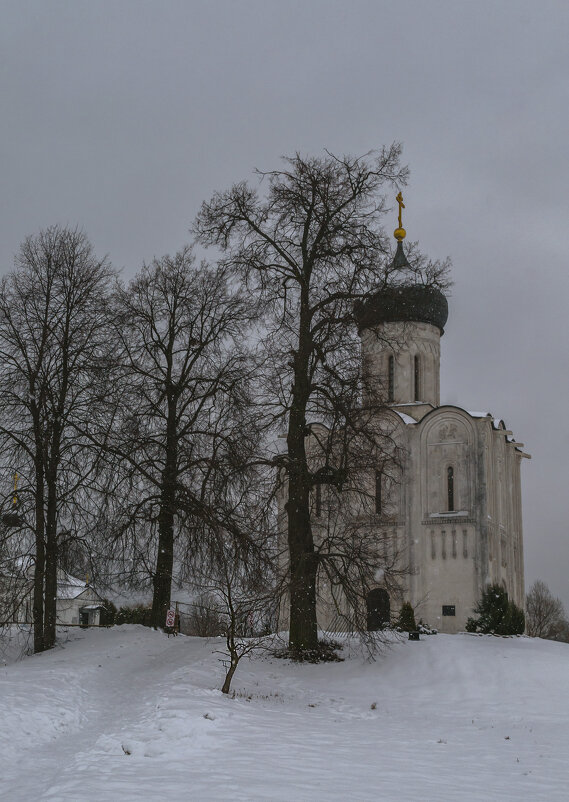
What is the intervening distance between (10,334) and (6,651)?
6980mm

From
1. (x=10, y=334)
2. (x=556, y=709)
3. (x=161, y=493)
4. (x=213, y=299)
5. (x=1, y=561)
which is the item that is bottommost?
(x=556, y=709)

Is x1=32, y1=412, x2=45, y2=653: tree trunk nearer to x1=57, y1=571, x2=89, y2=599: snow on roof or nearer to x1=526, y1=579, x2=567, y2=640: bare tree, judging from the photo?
x1=57, y1=571, x2=89, y2=599: snow on roof

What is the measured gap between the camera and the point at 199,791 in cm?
780

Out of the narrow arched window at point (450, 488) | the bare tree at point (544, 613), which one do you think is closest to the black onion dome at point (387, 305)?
the narrow arched window at point (450, 488)

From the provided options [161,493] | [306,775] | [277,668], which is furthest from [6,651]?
[306,775]

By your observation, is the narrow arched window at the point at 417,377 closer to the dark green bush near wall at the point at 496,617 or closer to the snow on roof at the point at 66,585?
the dark green bush near wall at the point at 496,617

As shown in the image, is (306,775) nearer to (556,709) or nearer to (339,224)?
(556,709)

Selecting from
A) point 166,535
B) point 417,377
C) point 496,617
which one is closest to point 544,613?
point 417,377

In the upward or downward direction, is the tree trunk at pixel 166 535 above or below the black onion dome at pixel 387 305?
below

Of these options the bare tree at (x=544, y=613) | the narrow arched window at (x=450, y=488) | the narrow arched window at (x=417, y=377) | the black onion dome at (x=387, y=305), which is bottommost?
the bare tree at (x=544, y=613)

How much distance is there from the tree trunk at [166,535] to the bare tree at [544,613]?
119 feet

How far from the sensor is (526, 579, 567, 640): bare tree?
55594 mm

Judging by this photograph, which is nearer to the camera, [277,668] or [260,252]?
[277,668]

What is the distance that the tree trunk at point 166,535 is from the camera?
2028 centimetres
